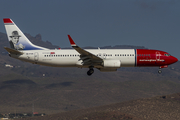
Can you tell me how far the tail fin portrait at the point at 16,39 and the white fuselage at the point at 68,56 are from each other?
88.4 inches

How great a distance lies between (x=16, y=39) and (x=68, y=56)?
509 inches

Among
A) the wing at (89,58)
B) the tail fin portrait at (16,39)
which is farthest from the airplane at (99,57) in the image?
the tail fin portrait at (16,39)

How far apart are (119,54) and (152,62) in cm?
703

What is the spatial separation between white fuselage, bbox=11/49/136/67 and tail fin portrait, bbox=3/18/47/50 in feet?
7.36

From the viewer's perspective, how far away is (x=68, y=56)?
65.8 metres

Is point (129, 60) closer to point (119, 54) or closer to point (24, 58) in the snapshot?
point (119, 54)

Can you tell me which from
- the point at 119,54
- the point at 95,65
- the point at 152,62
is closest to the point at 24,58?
the point at 95,65

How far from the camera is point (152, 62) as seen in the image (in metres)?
66.0

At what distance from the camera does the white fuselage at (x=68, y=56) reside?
6542 cm

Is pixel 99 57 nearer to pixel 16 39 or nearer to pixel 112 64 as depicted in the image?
pixel 112 64

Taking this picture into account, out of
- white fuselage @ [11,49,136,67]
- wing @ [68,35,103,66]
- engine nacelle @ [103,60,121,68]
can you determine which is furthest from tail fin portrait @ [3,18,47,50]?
engine nacelle @ [103,60,121,68]

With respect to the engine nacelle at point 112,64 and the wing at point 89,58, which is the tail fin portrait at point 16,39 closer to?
the wing at point 89,58

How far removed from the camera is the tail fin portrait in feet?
228

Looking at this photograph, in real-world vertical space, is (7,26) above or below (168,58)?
above
